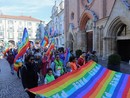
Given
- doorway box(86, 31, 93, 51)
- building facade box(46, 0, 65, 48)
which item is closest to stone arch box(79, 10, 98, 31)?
doorway box(86, 31, 93, 51)

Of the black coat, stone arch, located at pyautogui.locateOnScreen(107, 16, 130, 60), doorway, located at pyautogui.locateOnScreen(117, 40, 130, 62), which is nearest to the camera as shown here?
the black coat

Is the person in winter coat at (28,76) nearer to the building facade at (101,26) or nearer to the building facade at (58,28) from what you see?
the building facade at (101,26)

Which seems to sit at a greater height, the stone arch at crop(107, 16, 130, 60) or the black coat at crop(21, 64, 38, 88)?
the stone arch at crop(107, 16, 130, 60)

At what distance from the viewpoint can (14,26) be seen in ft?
289

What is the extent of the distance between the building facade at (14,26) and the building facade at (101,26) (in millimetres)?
53574

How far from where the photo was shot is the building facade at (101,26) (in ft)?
67.4

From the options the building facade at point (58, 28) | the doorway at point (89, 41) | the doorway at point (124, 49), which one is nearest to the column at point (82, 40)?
the doorway at point (89, 41)

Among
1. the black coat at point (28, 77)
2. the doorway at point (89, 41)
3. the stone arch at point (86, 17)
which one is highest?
the stone arch at point (86, 17)

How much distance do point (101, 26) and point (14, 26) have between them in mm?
67516

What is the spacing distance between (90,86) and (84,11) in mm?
25058

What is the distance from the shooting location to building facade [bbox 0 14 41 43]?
85500 mm

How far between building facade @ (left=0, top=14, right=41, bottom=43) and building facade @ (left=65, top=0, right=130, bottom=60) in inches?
2109

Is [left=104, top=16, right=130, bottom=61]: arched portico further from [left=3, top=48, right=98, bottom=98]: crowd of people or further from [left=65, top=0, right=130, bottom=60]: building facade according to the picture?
[left=3, top=48, right=98, bottom=98]: crowd of people

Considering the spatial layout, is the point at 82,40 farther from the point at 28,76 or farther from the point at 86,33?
the point at 28,76
